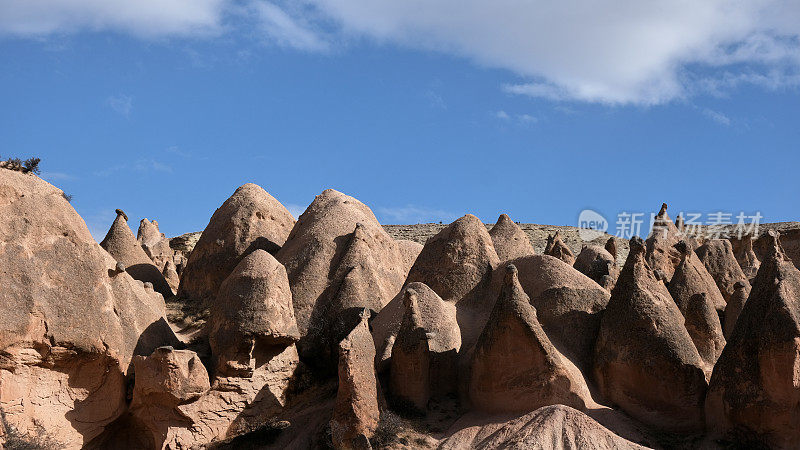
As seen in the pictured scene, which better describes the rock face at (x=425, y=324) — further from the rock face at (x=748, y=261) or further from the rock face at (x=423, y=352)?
the rock face at (x=748, y=261)

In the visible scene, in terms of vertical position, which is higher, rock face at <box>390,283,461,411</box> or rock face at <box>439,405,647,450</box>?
rock face at <box>390,283,461,411</box>

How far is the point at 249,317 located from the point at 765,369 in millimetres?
8937

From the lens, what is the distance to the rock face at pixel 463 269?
18.9 m

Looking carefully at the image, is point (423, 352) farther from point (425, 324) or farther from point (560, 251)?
point (560, 251)

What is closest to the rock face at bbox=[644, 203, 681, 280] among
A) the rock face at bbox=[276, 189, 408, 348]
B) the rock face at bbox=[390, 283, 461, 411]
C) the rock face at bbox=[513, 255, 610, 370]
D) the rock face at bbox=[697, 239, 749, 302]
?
the rock face at bbox=[697, 239, 749, 302]

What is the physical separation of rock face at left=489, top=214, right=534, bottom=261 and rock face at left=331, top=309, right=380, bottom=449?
246 inches

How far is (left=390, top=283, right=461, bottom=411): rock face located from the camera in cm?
1639

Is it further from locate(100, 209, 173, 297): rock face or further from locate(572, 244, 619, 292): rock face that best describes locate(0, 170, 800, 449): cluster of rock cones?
locate(100, 209, 173, 297): rock face

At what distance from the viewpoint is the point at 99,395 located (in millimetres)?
15898

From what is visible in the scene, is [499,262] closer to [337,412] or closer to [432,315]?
[432,315]

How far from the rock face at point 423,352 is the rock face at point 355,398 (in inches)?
32.1

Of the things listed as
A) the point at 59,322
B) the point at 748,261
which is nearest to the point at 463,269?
the point at 59,322

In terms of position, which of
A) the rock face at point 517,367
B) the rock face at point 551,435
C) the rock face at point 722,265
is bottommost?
the rock face at point 551,435

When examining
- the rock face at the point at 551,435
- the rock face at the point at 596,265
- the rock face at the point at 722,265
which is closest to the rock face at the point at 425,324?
the rock face at the point at 551,435
